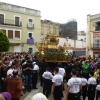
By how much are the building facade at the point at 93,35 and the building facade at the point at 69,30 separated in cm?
1448

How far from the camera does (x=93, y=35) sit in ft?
111

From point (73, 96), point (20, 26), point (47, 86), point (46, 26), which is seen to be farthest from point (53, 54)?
point (46, 26)

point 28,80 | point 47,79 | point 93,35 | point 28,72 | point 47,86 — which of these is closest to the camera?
point 47,79

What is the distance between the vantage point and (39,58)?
13.5m

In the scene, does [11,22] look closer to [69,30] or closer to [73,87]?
[69,30]

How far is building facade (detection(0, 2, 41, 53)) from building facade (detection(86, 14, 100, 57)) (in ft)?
30.8

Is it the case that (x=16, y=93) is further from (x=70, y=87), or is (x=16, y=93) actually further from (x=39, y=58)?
(x=39, y=58)

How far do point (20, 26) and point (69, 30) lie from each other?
1951 centimetres

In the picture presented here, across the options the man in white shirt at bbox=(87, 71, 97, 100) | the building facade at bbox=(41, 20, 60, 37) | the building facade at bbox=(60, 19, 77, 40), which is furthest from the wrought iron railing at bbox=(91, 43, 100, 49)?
the man in white shirt at bbox=(87, 71, 97, 100)

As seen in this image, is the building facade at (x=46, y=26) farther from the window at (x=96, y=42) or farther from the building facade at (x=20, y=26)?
the window at (x=96, y=42)

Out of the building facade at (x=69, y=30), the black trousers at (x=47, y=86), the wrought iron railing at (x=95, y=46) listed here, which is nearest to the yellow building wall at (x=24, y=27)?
the wrought iron railing at (x=95, y=46)

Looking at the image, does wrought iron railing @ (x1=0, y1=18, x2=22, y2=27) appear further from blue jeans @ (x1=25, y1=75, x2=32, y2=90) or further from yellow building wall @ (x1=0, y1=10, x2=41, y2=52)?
blue jeans @ (x1=25, y1=75, x2=32, y2=90)

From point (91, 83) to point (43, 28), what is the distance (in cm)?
3387

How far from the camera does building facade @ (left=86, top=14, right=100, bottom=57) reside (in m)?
33.2
